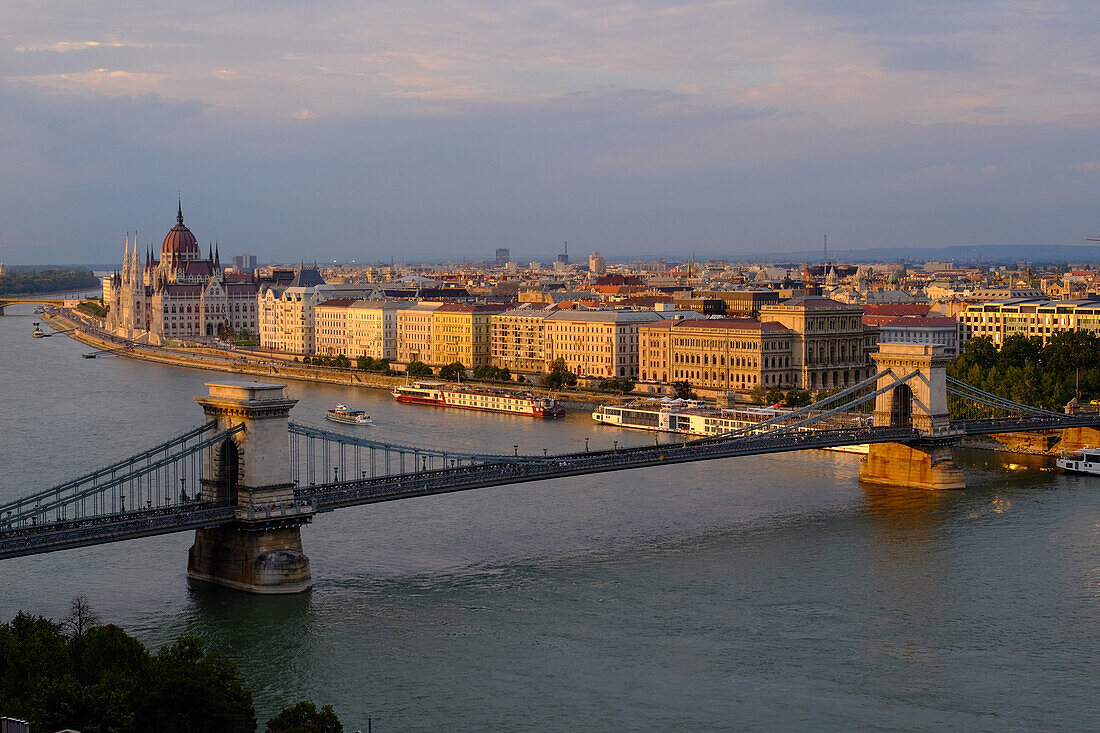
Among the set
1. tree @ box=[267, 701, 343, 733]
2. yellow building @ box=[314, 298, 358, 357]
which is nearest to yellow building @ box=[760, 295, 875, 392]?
yellow building @ box=[314, 298, 358, 357]

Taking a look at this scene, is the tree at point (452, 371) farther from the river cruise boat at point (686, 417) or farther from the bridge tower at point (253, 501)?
the bridge tower at point (253, 501)

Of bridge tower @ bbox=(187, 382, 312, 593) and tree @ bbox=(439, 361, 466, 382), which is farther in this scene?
tree @ bbox=(439, 361, 466, 382)

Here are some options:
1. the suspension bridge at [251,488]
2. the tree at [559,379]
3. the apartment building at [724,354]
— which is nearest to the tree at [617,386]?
the tree at [559,379]

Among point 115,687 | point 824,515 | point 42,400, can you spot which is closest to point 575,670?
point 115,687

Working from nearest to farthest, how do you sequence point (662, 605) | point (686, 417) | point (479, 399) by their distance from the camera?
point (662, 605)
point (686, 417)
point (479, 399)

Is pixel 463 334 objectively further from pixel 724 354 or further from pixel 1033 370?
pixel 1033 370

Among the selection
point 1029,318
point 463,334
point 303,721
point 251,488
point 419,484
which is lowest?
point 303,721

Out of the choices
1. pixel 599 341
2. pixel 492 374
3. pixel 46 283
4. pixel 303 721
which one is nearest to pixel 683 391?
pixel 599 341

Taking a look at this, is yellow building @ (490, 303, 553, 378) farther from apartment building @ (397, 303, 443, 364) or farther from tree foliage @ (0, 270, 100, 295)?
tree foliage @ (0, 270, 100, 295)
